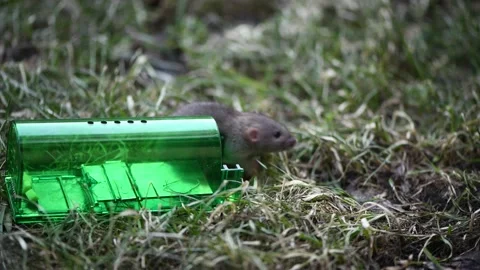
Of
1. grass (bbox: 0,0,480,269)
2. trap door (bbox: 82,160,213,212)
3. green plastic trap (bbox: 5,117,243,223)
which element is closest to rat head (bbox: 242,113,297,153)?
grass (bbox: 0,0,480,269)

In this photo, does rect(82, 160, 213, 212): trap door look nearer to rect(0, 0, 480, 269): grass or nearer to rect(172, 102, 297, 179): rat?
rect(0, 0, 480, 269): grass

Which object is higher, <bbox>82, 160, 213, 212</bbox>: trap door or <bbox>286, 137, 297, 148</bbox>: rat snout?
<bbox>82, 160, 213, 212</bbox>: trap door

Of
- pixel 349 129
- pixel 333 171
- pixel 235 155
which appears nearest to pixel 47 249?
pixel 235 155

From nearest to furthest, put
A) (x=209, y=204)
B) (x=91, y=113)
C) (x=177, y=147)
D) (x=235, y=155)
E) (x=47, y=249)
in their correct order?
1. (x=47, y=249)
2. (x=209, y=204)
3. (x=177, y=147)
4. (x=235, y=155)
5. (x=91, y=113)

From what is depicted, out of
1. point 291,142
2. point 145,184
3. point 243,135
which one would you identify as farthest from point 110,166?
point 291,142

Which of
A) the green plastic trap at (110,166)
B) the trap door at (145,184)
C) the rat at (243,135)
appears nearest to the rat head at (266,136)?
the rat at (243,135)

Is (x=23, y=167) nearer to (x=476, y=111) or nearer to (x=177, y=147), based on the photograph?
(x=177, y=147)

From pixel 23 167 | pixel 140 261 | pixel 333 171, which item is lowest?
pixel 333 171

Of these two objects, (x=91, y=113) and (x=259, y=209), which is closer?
(x=259, y=209)

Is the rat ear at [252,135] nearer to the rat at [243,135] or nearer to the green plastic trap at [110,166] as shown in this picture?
the rat at [243,135]
